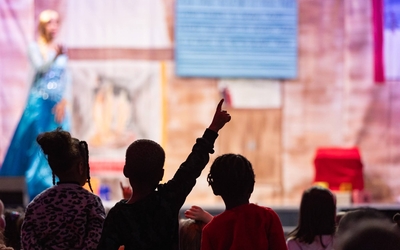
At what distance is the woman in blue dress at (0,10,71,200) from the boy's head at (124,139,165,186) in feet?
15.2

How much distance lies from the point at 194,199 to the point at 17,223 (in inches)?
172

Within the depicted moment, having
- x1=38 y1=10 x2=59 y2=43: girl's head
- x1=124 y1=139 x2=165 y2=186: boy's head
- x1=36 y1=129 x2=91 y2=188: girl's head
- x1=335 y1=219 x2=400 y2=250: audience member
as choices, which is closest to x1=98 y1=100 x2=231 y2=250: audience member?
x1=124 y1=139 x2=165 y2=186: boy's head

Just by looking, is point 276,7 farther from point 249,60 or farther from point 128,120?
point 128,120

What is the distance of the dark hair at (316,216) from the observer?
7.66 feet

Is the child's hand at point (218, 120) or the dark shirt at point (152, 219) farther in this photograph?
the child's hand at point (218, 120)

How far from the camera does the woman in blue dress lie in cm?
632

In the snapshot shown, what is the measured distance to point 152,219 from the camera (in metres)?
1.73

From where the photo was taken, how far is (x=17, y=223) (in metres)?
2.52

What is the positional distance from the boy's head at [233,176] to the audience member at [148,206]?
5cm

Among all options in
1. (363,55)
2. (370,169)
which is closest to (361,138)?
(370,169)

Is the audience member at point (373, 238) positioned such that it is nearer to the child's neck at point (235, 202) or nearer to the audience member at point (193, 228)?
the child's neck at point (235, 202)

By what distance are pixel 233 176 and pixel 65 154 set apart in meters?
0.47

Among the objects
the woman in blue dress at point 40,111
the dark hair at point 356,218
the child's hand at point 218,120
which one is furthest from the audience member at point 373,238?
the woman in blue dress at point 40,111

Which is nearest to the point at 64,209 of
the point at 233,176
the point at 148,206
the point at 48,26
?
the point at 148,206
